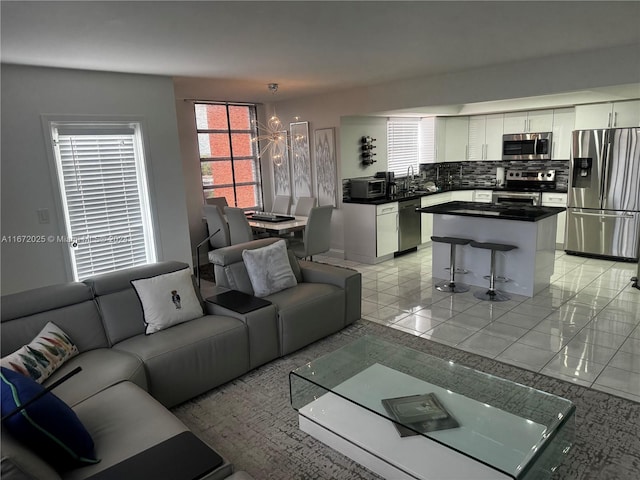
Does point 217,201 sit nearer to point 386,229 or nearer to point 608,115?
point 386,229

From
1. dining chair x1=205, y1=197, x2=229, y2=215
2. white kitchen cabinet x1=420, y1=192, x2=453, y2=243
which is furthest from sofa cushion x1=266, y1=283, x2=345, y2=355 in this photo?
white kitchen cabinet x1=420, y1=192, x2=453, y2=243

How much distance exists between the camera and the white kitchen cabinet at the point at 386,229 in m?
6.41

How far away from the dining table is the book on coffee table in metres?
3.52

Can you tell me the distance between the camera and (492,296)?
16.1 feet

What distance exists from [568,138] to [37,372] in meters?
7.11

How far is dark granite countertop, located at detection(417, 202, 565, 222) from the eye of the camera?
4.80m

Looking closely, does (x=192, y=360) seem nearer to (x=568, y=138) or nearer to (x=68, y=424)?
(x=68, y=424)

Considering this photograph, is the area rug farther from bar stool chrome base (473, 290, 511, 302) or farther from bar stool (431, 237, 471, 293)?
bar stool (431, 237, 471, 293)

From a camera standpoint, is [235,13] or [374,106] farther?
[374,106]

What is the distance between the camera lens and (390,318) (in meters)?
4.43

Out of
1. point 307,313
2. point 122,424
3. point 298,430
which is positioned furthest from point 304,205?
point 122,424

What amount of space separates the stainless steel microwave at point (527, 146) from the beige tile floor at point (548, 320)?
1.87m

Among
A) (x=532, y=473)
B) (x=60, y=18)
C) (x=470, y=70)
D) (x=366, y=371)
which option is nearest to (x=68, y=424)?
(x=366, y=371)

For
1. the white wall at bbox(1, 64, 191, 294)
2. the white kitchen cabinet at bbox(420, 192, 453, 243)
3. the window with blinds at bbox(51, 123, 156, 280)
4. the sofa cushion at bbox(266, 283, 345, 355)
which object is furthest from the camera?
the white kitchen cabinet at bbox(420, 192, 453, 243)
